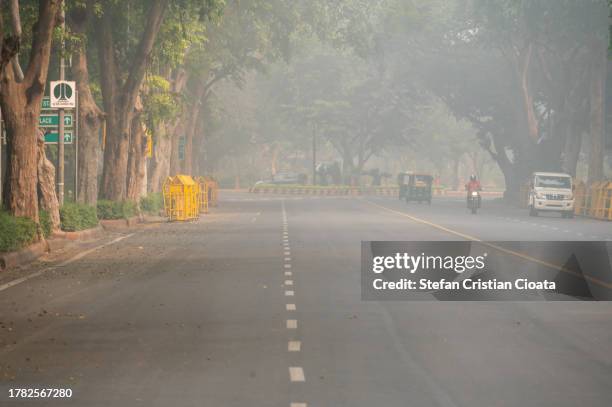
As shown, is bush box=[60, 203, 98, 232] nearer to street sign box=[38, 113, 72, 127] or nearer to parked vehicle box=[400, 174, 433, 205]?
street sign box=[38, 113, 72, 127]

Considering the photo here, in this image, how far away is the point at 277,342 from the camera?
12.4 metres

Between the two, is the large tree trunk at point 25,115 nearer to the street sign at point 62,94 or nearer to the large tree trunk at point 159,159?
the street sign at point 62,94

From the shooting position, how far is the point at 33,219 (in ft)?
83.6

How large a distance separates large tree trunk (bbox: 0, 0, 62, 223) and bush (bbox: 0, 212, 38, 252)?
4.57ft

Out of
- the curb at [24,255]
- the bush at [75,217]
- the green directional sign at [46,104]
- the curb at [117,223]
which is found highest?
the green directional sign at [46,104]

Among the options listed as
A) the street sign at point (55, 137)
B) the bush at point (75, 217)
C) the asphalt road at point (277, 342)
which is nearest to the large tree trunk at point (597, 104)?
the street sign at point (55, 137)

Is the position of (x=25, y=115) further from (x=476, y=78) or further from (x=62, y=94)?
(x=476, y=78)

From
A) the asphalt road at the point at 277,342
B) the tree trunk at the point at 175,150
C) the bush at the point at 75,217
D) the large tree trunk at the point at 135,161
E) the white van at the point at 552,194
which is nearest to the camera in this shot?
the asphalt road at the point at 277,342

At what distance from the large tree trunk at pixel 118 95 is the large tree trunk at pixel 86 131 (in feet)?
5.45

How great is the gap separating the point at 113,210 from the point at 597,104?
27.0 m

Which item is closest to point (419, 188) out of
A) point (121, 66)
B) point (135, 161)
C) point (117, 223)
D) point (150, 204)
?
point (150, 204)

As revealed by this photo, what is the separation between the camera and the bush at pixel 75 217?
2988 cm

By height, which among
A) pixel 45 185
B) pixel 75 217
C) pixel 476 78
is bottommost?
pixel 75 217

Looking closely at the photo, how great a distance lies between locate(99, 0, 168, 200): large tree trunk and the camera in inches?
1388
